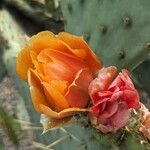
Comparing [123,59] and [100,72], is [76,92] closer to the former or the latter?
[100,72]

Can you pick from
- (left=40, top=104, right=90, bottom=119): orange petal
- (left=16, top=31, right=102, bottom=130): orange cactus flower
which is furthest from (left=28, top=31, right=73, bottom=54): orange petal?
(left=40, top=104, right=90, bottom=119): orange petal


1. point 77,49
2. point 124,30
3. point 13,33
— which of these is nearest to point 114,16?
point 124,30

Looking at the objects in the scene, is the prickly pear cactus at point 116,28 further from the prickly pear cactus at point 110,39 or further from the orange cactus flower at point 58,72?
the orange cactus flower at point 58,72

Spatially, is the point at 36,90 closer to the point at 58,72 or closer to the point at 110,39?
the point at 58,72

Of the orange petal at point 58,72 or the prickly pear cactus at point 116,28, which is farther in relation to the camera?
the prickly pear cactus at point 116,28

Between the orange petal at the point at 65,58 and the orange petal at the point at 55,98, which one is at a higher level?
the orange petal at the point at 65,58

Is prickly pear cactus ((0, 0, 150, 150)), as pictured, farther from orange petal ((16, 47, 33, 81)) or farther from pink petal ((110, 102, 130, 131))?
orange petal ((16, 47, 33, 81))

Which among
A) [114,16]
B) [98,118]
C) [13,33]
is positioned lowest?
[13,33]

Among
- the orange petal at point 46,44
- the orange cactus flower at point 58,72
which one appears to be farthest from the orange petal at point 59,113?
the orange petal at point 46,44
